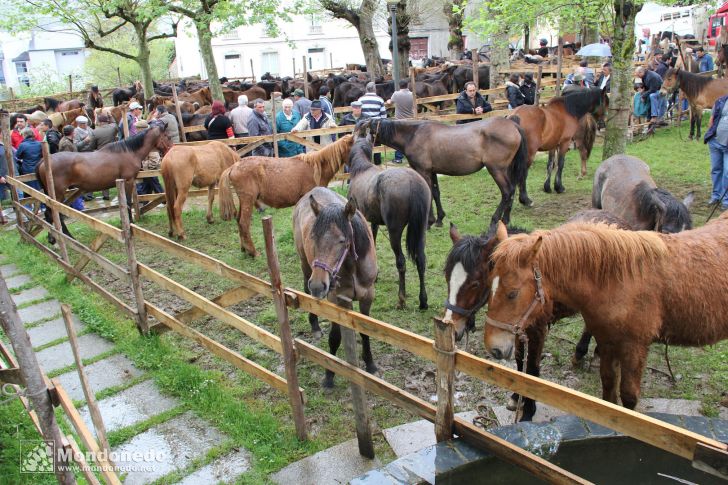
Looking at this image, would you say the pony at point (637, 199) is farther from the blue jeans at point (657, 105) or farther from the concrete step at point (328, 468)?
the blue jeans at point (657, 105)

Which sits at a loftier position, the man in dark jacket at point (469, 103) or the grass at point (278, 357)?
the man in dark jacket at point (469, 103)

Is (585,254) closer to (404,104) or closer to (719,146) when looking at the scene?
(719,146)

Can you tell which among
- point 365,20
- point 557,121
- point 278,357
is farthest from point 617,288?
point 365,20

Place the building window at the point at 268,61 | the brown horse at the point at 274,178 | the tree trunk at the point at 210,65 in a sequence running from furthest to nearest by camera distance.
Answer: the building window at the point at 268,61
the tree trunk at the point at 210,65
the brown horse at the point at 274,178

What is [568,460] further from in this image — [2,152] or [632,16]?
[2,152]

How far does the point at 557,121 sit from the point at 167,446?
371 inches

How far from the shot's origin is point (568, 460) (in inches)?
110

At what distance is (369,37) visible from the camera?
80.8ft

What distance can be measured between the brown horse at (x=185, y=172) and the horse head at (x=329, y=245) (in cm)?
553

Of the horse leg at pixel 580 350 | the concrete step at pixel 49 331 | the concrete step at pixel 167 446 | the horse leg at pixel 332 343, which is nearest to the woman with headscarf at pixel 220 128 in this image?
the concrete step at pixel 49 331

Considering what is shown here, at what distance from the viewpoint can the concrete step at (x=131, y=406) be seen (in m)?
4.36

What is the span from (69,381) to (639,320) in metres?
4.88

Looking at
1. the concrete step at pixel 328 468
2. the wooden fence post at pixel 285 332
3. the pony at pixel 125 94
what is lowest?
the concrete step at pixel 328 468

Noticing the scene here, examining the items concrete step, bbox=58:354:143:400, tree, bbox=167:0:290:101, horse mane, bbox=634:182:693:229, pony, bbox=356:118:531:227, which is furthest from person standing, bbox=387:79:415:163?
concrete step, bbox=58:354:143:400
